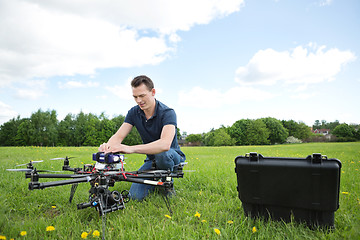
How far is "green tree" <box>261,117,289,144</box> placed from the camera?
6481 centimetres

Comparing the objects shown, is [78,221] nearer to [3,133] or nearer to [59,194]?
[59,194]

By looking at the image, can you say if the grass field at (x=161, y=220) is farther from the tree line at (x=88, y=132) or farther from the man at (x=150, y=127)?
the tree line at (x=88, y=132)

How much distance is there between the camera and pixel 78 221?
2781 millimetres

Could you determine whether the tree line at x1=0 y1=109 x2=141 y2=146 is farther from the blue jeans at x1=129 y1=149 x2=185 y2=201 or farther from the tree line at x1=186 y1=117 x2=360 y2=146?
the blue jeans at x1=129 y1=149 x2=185 y2=201

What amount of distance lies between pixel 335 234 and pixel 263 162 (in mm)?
1015

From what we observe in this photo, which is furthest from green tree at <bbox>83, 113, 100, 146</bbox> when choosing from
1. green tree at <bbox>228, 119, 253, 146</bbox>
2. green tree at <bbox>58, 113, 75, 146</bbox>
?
green tree at <bbox>228, 119, 253, 146</bbox>

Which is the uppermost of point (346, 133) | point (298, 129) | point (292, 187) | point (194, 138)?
point (298, 129)

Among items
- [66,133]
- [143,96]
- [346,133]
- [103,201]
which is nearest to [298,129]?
[346,133]

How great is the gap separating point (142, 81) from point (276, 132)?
220 feet

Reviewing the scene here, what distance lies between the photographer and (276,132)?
213 feet

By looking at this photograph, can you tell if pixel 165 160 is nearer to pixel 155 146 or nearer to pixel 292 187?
pixel 155 146

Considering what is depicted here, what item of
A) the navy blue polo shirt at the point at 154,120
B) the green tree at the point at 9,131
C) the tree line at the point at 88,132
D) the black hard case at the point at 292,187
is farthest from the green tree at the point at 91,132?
the black hard case at the point at 292,187

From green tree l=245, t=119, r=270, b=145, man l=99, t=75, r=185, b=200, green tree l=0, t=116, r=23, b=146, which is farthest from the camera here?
green tree l=245, t=119, r=270, b=145

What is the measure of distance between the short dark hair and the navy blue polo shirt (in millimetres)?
415
